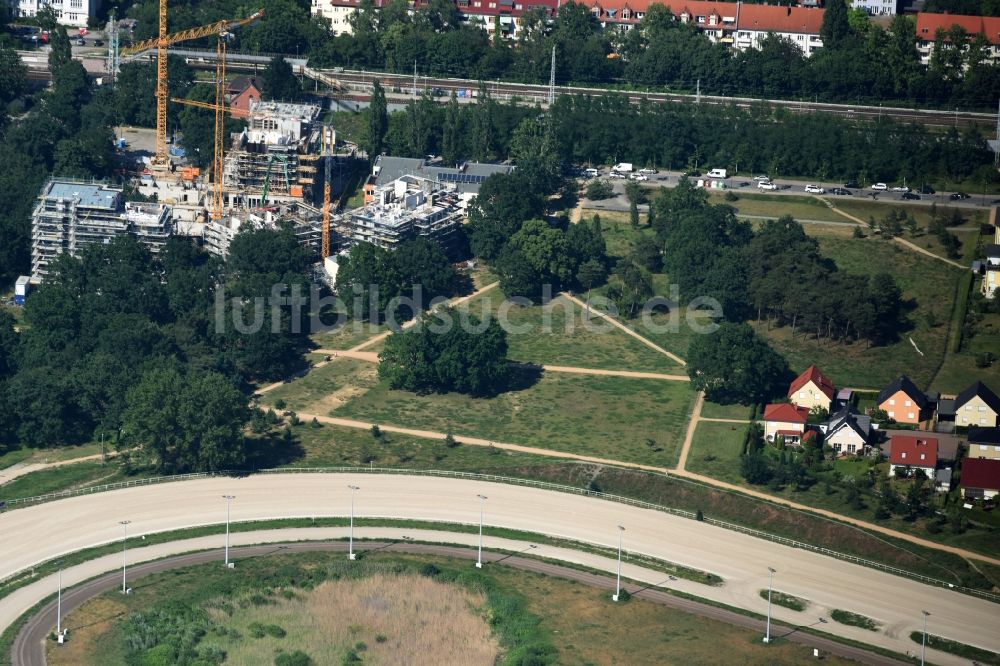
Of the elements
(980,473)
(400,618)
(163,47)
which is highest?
(163,47)

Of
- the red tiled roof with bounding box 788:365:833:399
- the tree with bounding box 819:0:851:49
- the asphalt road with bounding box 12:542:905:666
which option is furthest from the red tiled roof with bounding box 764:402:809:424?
the tree with bounding box 819:0:851:49

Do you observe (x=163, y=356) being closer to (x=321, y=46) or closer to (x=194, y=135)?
(x=194, y=135)

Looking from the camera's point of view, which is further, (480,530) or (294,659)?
(480,530)

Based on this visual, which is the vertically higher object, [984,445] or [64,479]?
[984,445]

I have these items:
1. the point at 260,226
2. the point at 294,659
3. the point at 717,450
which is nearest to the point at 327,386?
the point at 260,226

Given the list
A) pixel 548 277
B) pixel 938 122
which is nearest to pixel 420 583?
pixel 548 277

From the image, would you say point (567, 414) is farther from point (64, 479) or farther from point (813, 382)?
point (64, 479)

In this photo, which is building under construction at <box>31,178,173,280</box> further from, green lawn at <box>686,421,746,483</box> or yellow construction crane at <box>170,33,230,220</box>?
green lawn at <box>686,421,746,483</box>
